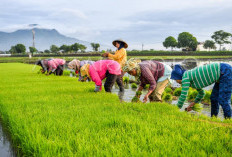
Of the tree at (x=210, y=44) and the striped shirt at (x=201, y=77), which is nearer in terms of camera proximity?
the striped shirt at (x=201, y=77)

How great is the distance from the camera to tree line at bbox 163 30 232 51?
84.6 m

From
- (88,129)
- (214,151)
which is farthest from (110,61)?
(214,151)

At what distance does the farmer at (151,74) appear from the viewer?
4.29 meters

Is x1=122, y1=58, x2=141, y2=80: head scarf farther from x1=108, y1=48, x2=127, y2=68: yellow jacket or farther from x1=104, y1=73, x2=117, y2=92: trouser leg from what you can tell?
x1=108, y1=48, x2=127, y2=68: yellow jacket

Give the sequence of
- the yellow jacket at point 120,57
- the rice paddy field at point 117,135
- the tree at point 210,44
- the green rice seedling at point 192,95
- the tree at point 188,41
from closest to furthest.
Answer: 1. the rice paddy field at point 117,135
2. the green rice seedling at point 192,95
3. the yellow jacket at point 120,57
4. the tree at point 188,41
5. the tree at point 210,44

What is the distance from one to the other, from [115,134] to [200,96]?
2137 mm

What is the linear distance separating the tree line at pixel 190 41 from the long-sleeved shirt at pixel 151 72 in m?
85.3

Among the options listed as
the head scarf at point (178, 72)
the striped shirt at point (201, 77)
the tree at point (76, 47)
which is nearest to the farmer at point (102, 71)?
the head scarf at point (178, 72)

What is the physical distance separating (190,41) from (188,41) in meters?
0.76

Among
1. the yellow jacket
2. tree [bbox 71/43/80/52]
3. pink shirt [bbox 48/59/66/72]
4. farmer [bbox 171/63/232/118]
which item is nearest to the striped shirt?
farmer [bbox 171/63/232/118]

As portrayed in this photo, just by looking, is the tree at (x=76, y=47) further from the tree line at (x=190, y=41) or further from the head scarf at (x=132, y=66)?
the head scarf at (x=132, y=66)

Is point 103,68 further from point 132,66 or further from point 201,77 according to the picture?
point 201,77

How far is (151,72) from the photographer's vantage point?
4.61m

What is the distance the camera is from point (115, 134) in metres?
2.66
